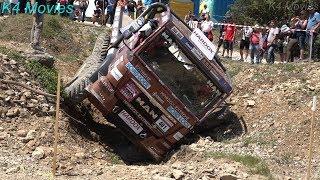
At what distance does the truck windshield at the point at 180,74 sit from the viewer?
33.8ft

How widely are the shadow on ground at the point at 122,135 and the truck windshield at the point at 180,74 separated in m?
0.97

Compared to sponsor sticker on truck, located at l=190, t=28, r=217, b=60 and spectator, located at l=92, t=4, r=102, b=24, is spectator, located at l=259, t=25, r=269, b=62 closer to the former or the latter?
sponsor sticker on truck, located at l=190, t=28, r=217, b=60

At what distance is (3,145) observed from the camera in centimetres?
888

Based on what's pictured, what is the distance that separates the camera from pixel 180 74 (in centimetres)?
1043

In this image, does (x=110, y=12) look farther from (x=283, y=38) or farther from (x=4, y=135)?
(x=4, y=135)

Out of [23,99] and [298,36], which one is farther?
[298,36]

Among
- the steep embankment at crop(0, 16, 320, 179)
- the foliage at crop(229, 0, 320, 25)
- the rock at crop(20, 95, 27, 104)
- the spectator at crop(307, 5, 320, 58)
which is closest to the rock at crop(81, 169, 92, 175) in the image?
the steep embankment at crop(0, 16, 320, 179)

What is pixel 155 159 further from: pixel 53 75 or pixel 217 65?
pixel 53 75

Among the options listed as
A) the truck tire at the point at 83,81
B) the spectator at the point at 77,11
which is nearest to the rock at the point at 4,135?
the truck tire at the point at 83,81

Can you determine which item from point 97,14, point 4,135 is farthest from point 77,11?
point 4,135

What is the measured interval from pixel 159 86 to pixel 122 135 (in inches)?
84.5

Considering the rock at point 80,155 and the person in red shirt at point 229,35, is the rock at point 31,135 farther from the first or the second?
the person in red shirt at point 229,35

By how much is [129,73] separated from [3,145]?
254 cm

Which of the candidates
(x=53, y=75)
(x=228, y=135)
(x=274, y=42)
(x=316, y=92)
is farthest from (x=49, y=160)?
(x=274, y=42)
